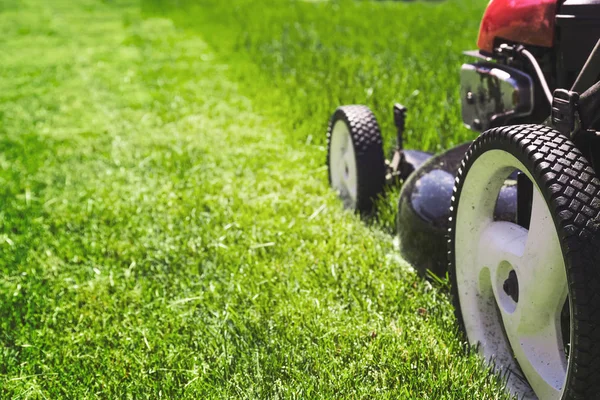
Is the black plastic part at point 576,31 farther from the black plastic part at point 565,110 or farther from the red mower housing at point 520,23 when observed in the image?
the black plastic part at point 565,110

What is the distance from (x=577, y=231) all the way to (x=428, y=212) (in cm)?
107

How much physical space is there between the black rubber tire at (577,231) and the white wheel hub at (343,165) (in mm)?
1549

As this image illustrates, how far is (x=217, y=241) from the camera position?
115 inches

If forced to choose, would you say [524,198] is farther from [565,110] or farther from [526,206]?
[565,110]

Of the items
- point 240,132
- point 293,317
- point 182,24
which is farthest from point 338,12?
point 293,317

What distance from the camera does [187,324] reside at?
229 cm

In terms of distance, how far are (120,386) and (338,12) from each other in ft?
26.3

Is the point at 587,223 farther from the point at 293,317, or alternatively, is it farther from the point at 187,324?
the point at 187,324

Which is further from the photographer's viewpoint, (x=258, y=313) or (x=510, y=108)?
(x=258, y=313)

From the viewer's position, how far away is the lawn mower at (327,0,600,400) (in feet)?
4.48

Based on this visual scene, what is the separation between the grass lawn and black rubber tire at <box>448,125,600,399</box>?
0.45 meters

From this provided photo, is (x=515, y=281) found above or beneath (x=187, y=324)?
above

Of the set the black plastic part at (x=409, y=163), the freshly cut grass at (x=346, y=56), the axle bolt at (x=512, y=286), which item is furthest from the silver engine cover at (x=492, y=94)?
the freshly cut grass at (x=346, y=56)

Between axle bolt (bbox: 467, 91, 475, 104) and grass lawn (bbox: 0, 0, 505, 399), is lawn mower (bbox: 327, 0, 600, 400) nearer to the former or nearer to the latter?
axle bolt (bbox: 467, 91, 475, 104)
